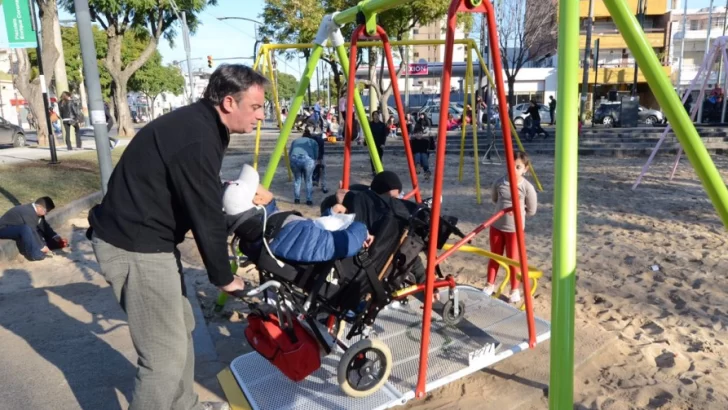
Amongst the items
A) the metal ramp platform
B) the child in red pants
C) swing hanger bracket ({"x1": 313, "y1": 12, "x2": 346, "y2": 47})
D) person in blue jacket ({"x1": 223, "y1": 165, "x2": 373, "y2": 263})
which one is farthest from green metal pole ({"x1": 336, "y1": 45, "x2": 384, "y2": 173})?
person in blue jacket ({"x1": 223, "y1": 165, "x2": 373, "y2": 263})

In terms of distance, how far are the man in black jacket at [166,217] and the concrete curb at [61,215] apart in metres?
4.36

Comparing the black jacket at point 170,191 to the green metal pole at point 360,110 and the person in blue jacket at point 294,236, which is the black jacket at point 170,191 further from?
the green metal pole at point 360,110

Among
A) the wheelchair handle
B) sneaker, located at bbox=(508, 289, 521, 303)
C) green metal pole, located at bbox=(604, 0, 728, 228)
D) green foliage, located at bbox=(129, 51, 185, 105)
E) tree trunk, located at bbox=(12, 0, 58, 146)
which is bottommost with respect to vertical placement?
sneaker, located at bbox=(508, 289, 521, 303)

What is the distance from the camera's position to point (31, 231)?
5664 mm

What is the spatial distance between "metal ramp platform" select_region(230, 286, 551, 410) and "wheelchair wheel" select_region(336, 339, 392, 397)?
0.17 ft

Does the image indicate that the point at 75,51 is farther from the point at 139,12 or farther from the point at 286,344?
the point at 286,344

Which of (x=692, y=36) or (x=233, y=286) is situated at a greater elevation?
(x=692, y=36)

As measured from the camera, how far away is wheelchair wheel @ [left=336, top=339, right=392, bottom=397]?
2.79m

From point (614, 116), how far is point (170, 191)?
1038 inches

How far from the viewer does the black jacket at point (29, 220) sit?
227 inches

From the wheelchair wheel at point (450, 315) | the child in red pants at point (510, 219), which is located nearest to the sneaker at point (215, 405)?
the wheelchair wheel at point (450, 315)

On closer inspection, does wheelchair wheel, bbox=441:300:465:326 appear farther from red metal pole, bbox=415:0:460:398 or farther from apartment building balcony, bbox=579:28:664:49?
apartment building balcony, bbox=579:28:664:49

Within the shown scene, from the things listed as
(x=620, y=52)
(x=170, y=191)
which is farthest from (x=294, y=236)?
(x=620, y=52)

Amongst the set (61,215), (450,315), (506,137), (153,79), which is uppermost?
(153,79)
